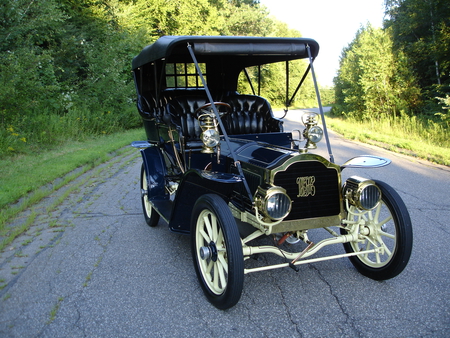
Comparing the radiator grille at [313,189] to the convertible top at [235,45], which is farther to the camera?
the convertible top at [235,45]

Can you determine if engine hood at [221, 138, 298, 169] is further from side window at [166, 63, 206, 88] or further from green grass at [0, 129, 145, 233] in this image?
green grass at [0, 129, 145, 233]

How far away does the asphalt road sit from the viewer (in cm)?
262

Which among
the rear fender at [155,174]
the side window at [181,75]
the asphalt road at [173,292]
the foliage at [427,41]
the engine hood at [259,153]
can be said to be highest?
the foliage at [427,41]

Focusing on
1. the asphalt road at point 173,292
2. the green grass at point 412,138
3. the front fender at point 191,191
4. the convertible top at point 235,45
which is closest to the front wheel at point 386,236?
the asphalt road at point 173,292

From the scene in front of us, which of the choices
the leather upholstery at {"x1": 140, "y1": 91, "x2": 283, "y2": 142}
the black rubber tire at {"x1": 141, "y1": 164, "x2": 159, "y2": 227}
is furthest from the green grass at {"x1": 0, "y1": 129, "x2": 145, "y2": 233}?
the leather upholstery at {"x1": 140, "y1": 91, "x2": 283, "y2": 142}

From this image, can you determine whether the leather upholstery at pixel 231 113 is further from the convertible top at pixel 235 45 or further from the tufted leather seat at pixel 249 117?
the convertible top at pixel 235 45

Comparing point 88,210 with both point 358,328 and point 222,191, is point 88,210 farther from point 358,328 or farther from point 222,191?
point 358,328

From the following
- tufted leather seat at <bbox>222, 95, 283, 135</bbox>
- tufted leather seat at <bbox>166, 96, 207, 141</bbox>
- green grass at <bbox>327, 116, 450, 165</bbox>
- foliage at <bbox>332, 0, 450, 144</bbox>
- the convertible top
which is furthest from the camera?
foliage at <bbox>332, 0, 450, 144</bbox>

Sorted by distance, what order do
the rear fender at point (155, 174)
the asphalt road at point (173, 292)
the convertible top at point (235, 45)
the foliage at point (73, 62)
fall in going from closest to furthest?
the asphalt road at point (173, 292) < the convertible top at point (235, 45) < the rear fender at point (155, 174) < the foliage at point (73, 62)

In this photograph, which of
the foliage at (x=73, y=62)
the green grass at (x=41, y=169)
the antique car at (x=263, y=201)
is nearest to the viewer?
the antique car at (x=263, y=201)

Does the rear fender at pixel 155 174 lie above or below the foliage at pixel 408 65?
below

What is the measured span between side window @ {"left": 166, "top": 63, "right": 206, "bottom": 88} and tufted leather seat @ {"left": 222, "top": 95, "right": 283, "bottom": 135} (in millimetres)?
847

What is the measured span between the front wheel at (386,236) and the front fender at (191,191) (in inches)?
42.6

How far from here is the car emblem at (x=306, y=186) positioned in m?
3.07
